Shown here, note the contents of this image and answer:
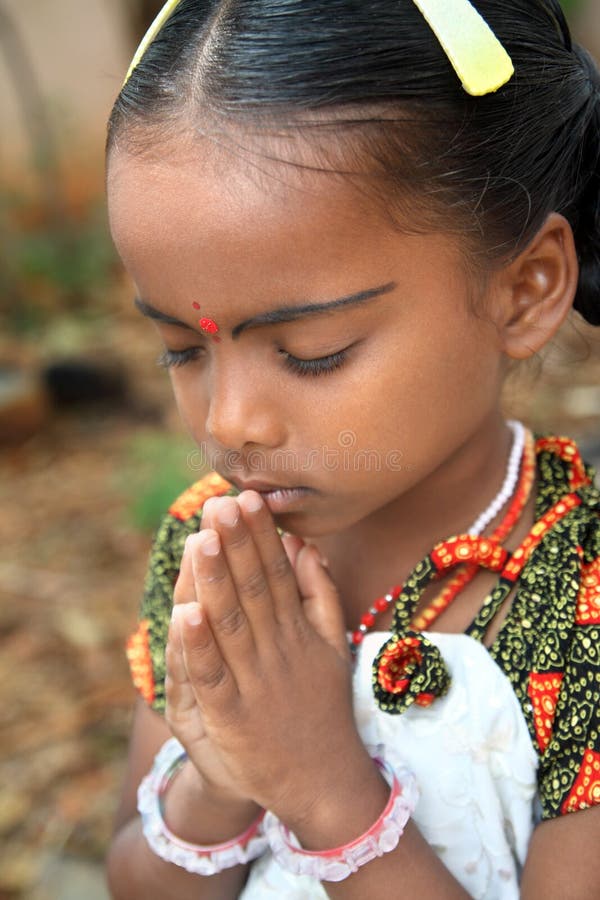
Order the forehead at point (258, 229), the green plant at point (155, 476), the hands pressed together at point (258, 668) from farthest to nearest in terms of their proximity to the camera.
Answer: the green plant at point (155, 476) → the hands pressed together at point (258, 668) → the forehead at point (258, 229)

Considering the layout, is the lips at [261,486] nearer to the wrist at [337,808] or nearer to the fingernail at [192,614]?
the fingernail at [192,614]

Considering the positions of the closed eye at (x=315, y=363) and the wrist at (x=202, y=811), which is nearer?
the closed eye at (x=315, y=363)

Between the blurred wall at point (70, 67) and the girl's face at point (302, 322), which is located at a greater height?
the girl's face at point (302, 322)

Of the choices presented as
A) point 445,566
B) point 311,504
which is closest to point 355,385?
point 311,504

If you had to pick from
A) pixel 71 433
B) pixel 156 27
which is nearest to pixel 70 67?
pixel 71 433

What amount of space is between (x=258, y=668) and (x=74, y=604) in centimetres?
214

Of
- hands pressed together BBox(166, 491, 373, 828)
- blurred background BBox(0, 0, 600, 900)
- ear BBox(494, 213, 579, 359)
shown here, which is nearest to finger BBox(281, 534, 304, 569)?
hands pressed together BBox(166, 491, 373, 828)

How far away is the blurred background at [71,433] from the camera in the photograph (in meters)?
2.76

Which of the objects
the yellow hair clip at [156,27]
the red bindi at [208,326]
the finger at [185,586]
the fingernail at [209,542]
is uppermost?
the yellow hair clip at [156,27]

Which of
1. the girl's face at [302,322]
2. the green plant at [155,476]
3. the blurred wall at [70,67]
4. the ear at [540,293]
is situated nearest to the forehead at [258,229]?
the girl's face at [302,322]

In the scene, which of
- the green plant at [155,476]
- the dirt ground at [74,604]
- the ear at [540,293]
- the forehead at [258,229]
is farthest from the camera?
the green plant at [155,476]

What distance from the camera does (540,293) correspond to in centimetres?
154

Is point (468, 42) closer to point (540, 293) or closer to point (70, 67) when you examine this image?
point (540, 293)

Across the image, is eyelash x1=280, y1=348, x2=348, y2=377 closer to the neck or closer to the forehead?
the forehead
